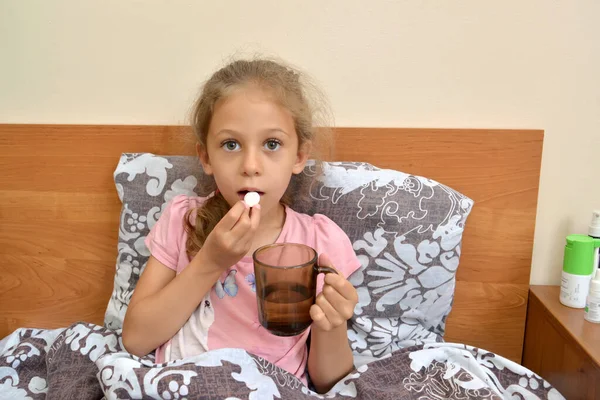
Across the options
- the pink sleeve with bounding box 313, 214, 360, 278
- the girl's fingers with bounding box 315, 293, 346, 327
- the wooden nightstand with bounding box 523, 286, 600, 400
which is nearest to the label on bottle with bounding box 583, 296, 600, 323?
the wooden nightstand with bounding box 523, 286, 600, 400

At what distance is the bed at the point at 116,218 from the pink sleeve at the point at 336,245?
203mm

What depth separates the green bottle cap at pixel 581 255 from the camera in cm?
106

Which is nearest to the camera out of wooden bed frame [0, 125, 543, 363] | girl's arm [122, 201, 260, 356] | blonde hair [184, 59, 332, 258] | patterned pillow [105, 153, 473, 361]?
girl's arm [122, 201, 260, 356]

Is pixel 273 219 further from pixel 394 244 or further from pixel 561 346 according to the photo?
pixel 561 346

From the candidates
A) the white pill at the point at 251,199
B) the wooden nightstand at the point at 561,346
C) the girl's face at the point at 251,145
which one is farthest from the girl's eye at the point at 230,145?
the wooden nightstand at the point at 561,346

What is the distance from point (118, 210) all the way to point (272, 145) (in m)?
0.60

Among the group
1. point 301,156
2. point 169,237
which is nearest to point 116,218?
point 169,237

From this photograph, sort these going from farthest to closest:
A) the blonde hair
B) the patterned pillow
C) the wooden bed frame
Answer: the wooden bed frame, the patterned pillow, the blonde hair

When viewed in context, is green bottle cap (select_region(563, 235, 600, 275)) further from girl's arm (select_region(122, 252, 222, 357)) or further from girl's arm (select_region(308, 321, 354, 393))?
girl's arm (select_region(122, 252, 222, 357))

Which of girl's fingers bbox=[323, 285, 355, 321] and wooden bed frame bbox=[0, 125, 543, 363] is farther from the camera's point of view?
wooden bed frame bbox=[0, 125, 543, 363]

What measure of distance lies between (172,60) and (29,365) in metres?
0.79

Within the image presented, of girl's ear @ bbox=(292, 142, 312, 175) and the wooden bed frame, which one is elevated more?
girl's ear @ bbox=(292, 142, 312, 175)

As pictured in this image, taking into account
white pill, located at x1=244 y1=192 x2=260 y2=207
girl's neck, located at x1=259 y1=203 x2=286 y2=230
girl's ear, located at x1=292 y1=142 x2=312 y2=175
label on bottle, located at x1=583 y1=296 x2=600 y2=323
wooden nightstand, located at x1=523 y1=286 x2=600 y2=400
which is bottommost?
wooden nightstand, located at x1=523 y1=286 x2=600 y2=400

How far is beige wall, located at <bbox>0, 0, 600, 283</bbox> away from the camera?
3.67ft
